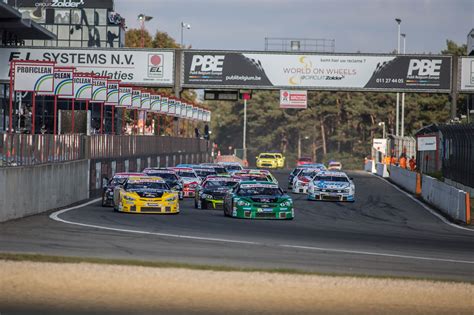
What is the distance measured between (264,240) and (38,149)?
34.9 ft

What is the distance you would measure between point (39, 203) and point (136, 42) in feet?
334

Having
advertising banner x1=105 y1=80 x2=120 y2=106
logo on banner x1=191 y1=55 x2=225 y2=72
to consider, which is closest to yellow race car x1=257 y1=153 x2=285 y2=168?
logo on banner x1=191 y1=55 x2=225 y2=72

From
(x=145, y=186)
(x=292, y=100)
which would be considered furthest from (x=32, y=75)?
(x=292, y=100)

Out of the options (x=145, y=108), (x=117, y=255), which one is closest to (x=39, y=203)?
(x=117, y=255)

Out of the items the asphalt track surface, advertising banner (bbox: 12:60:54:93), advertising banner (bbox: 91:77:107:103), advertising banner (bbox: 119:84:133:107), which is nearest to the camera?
the asphalt track surface

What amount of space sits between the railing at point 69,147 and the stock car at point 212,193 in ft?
15.8

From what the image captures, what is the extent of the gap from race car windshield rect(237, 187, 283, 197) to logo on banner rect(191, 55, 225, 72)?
116 ft

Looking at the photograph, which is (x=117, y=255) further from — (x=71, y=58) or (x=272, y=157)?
(x=272, y=157)

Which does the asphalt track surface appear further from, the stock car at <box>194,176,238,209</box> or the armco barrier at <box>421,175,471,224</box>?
the armco barrier at <box>421,175,471,224</box>

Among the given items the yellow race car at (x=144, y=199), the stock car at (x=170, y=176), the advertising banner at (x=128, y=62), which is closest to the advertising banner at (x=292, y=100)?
the advertising banner at (x=128, y=62)

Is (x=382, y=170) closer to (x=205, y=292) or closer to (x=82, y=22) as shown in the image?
(x=82, y=22)

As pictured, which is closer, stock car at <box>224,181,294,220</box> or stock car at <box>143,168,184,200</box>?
stock car at <box>224,181,294,220</box>

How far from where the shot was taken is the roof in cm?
5258

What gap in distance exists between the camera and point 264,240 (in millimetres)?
24234
